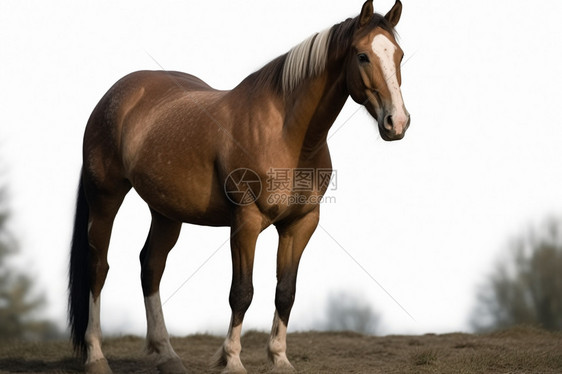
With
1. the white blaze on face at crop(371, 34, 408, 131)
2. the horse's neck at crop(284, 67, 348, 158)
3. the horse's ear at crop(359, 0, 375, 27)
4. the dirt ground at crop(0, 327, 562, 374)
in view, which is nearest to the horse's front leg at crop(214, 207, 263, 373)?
the dirt ground at crop(0, 327, 562, 374)

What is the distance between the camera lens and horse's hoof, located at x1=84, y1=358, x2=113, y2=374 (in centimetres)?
671

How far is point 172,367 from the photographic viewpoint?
663 centimetres

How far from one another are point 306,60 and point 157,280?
272 centimetres

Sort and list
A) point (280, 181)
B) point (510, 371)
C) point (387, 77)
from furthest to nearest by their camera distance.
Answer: point (510, 371) < point (280, 181) < point (387, 77)

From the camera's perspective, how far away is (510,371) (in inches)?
244

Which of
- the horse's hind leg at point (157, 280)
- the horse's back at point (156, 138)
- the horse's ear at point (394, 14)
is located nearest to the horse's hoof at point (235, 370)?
the horse's hind leg at point (157, 280)

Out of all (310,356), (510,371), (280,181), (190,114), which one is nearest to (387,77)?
(280,181)

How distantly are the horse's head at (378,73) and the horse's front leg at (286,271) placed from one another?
3.75 ft

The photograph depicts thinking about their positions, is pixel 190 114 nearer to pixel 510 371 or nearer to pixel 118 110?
pixel 118 110

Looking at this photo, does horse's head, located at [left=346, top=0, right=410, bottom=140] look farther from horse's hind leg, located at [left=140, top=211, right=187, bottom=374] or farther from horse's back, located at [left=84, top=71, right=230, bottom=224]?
horse's hind leg, located at [left=140, top=211, right=187, bottom=374]

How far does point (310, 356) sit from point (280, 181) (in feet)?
8.35

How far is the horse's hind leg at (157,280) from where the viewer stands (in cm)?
683

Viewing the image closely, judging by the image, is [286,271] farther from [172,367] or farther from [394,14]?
[394,14]

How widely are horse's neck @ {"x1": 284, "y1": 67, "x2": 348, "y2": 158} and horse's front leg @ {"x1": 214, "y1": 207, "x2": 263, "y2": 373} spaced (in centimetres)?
70
